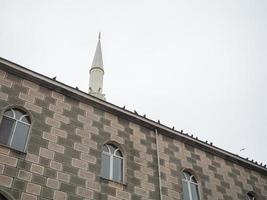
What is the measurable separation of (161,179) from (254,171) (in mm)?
5811

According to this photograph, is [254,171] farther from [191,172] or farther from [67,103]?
[67,103]

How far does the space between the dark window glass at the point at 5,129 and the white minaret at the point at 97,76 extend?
19.4 meters

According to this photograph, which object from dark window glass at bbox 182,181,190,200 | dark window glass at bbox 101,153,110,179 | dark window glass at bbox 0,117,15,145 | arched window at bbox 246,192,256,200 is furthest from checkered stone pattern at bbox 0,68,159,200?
arched window at bbox 246,192,256,200

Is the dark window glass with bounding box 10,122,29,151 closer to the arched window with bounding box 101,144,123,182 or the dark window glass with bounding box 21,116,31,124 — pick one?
the dark window glass with bounding box 21,116,31,124

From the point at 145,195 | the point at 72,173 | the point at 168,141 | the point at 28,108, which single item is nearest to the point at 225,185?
the point at 168,141

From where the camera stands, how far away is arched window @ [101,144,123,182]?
1278 centimetres

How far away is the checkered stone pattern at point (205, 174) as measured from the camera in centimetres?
1396

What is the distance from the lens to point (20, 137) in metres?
11.7

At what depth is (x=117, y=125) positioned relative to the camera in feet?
46.3

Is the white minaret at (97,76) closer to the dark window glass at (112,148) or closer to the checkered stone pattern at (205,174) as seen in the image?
the checkered stone pattern at (205,174)

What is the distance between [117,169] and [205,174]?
404cm

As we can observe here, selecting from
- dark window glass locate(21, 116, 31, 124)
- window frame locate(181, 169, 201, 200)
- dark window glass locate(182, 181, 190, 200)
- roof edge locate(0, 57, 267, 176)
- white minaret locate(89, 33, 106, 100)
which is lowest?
dark window glass locate(182, 181, 190, 200)

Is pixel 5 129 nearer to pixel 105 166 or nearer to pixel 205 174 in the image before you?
pixel 105 166

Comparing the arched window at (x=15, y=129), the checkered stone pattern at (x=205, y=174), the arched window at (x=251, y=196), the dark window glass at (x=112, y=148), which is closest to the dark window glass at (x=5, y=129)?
the arched window at (x=15, y=129)
